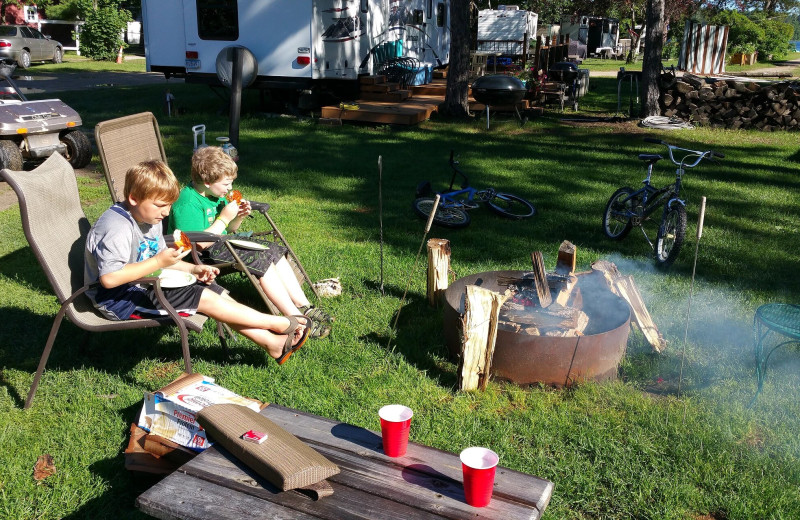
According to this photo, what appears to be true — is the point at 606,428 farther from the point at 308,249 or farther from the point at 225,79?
the point at 225,79

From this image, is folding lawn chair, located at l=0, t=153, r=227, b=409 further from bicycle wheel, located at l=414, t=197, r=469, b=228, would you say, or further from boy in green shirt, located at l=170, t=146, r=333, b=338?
bicycle wheel, located at l=414, t=197, r=469, b=228

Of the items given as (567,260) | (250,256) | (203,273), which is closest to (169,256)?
(203,273)

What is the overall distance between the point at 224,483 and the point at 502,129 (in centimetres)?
1050

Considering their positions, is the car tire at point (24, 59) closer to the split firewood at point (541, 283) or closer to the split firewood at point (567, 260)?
the split firewood at point (567, 260)

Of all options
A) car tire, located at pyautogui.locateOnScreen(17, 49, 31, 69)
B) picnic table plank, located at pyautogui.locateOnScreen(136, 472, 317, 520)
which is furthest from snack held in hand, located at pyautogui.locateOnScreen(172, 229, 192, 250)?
car tire, located at pyautogui.locateOnScreen(17, 49, 31, 69)

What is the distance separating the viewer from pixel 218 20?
1252 centimetres

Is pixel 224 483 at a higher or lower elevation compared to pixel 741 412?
higher

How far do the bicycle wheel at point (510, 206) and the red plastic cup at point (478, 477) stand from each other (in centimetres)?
491

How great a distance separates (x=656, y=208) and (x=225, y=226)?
3.81m

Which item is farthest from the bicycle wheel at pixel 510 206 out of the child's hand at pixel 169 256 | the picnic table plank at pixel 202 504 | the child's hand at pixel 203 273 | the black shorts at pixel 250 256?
the picnic table plank at pixel 202 504

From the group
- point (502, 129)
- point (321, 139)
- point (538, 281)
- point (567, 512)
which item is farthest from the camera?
point (502, 129)

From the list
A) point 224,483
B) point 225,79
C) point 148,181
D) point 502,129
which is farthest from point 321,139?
point 224,483

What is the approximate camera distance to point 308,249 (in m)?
5.87

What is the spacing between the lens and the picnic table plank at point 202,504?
207 cm
